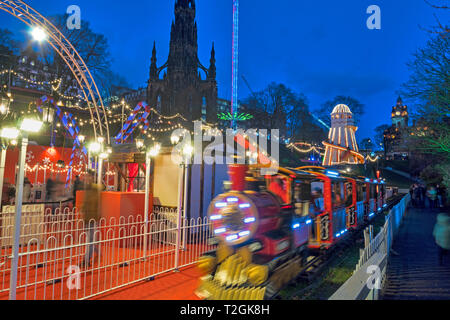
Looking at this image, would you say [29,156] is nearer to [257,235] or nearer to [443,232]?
[257,235]

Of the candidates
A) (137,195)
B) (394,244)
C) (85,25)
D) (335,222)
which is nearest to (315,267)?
(335,222)

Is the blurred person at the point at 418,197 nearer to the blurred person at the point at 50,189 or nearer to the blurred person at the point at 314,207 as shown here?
the blurred person at the point at 314,207

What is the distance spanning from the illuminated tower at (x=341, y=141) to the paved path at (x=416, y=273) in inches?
772

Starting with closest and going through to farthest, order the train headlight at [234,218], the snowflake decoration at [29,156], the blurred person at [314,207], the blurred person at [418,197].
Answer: the train headlight at [234,218] → the blurred person at [314,207] → the snowflake decoration at [29,156] → the blurred person at [418,197]

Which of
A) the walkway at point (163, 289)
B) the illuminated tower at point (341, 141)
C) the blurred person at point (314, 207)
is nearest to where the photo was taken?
the walkway at point (163, 289)

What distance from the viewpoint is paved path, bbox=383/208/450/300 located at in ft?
18.3

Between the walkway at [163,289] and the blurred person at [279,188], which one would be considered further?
the blurred person at [279,188]

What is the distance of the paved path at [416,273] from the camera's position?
220 inches

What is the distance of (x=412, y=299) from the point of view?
5293 millimetres

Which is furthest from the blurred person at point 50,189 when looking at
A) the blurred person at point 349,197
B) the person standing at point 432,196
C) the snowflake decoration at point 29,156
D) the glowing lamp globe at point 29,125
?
the person standing at point 432,196

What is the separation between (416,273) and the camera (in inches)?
268

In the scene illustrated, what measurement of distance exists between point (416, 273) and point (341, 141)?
83.8 feet

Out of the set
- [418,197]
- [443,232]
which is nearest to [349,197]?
[443,232]
